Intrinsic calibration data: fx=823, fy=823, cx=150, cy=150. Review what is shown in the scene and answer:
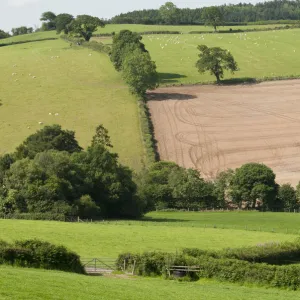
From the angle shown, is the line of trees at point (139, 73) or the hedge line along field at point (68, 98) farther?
the line of trees at point (139, 73)

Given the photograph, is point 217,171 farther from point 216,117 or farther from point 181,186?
point 216,117

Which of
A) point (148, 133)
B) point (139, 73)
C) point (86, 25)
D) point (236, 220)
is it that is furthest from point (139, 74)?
point (236, 220)

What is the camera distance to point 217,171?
96.8 meters

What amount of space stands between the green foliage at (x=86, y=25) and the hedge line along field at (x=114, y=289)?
145795 mm

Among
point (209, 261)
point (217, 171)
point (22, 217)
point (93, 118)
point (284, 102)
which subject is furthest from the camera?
point (284, 102)

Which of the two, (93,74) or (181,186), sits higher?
(93,74)

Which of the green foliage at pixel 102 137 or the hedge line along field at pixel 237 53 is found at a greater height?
the hedge line along field at pixel 237 53

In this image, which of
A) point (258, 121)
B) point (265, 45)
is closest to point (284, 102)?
point (258, 121)

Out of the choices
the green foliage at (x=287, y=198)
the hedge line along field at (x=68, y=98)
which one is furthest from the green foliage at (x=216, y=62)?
the green foliage at (x=287, y=198)

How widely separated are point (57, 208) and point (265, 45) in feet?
404

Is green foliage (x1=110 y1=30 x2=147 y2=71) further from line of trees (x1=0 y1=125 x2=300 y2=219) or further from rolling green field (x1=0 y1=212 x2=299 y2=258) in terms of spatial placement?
rolling green field (x1=0 y1=212 x2=299 y2=258)

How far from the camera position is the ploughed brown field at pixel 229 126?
330 ft

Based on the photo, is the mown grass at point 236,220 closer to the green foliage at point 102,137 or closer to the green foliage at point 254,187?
the green foliage at point 254,187

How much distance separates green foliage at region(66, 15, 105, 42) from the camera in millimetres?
182050
